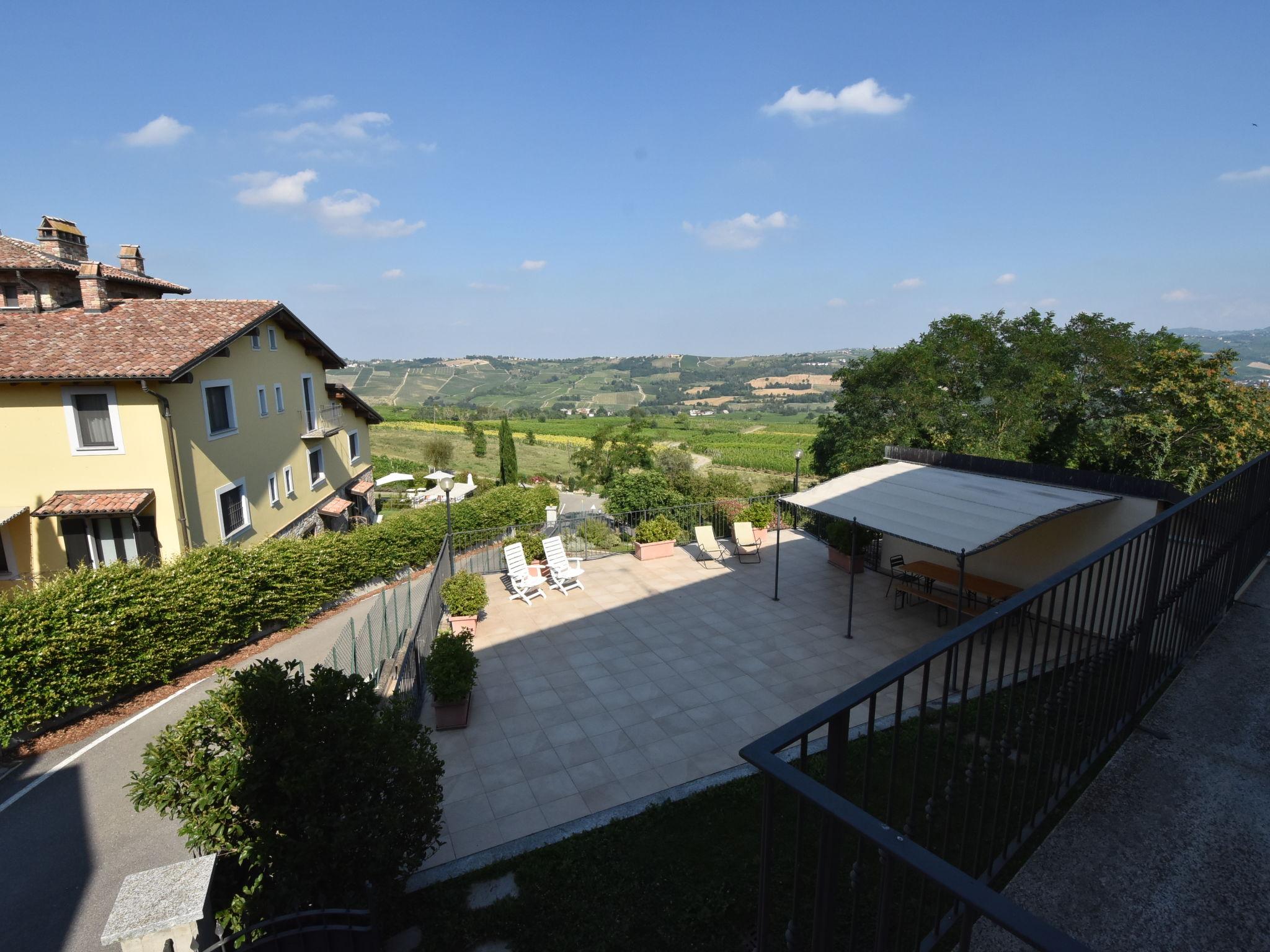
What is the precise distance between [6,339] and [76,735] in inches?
367

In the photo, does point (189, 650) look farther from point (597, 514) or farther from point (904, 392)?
point (904, 392)

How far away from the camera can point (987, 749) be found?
3.28 metres

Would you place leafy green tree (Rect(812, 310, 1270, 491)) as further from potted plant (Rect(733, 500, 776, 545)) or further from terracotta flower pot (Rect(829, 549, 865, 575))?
potted plant (Rect(733, 500, 776, 545))

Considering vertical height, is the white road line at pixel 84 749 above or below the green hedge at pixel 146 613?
below

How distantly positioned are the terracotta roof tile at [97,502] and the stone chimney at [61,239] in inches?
359

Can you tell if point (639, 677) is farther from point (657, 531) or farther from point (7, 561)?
point (7, 561)

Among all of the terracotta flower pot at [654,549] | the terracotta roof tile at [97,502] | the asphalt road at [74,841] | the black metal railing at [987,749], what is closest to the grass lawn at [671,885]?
the black metal railing at [987,749]

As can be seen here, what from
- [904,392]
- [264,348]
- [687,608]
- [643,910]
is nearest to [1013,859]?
[643,910]

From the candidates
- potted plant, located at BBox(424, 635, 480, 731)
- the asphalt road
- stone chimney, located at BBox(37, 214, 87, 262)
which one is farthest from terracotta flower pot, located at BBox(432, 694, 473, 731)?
stone chimney, located at BBox(37, 214, 87, 262)

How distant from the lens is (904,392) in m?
24.8

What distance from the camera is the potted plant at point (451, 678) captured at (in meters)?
6.86

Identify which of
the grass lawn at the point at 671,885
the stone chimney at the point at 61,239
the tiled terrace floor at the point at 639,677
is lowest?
the tiled terrace floor at the point at 639,677

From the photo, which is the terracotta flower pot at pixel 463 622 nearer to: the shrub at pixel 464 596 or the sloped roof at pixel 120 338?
the shrub at pixel 464 596

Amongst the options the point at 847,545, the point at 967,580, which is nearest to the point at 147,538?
the point at 847,545
